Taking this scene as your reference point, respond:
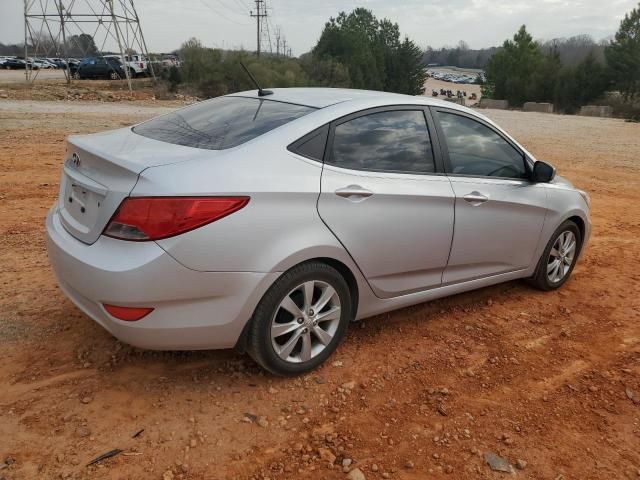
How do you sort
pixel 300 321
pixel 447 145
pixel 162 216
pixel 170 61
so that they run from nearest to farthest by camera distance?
pixel 162 216
pixel 300 321
pixel 447 145
pixel 170 61

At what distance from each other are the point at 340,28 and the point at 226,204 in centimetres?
8302

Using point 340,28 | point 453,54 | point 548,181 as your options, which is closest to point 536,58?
point 340,28

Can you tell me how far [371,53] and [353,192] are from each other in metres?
80.8

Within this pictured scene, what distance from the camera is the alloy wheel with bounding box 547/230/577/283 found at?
15.5 ft

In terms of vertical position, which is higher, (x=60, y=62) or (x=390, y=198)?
(x=60, y=62)

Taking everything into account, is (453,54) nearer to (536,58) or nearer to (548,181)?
(536,58)

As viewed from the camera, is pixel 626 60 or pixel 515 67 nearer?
pixel 626 60

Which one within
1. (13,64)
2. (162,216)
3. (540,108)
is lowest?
(540,108)

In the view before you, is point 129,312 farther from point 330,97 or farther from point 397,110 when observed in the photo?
point 397,110

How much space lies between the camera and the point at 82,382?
3.08m

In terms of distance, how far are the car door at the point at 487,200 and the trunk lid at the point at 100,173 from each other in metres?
1.83

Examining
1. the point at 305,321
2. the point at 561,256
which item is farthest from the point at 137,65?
Answer: the point at 305,321

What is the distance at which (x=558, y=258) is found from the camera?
15.7 ft

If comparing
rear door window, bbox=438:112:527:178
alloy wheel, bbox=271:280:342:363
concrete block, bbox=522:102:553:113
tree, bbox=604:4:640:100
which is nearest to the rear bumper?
alloy wheel, bbox=271:280:342:363
